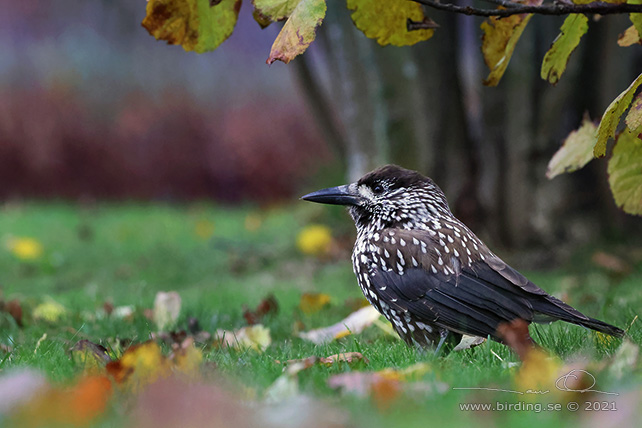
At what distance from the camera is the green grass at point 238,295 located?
6.76 feet

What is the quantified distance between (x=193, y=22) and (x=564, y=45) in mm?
1416

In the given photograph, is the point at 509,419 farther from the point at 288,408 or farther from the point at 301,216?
Answer: the point at 301,216

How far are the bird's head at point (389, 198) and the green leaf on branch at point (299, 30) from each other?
3.16ft

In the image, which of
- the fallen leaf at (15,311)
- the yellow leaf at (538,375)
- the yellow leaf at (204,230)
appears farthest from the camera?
the yellow leaf at (204,230)

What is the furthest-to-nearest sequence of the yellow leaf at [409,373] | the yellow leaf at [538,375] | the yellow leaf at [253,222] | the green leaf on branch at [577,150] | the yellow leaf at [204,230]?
the yellow leaf at [253,222] < the yellow leaf at [204,230] < the green leaf on branch at [577,150] < the yellow leaf at [409,373] < the yellow leaf at [538,375]

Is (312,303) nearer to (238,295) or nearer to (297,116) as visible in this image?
(238,295)

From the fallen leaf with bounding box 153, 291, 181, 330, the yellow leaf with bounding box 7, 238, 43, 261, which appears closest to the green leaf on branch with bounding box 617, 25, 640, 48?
the fallen leaf with bounding box 153, 291, 181, 330

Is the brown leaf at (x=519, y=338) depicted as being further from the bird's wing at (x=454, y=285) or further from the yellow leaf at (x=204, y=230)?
the yellow leaf at (x=204, y=230)

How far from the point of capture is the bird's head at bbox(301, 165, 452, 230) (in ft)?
10.8

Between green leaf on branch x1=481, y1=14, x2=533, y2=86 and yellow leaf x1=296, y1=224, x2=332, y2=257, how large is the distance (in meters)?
3.95

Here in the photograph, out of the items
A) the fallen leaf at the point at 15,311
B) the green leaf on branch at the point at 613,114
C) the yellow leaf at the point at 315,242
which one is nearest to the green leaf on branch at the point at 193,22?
the green leaf on branch at the point at 613,114

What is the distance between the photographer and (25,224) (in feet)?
29.8

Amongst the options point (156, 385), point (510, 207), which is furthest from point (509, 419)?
point (510, 207)

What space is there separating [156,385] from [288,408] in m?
0.37
